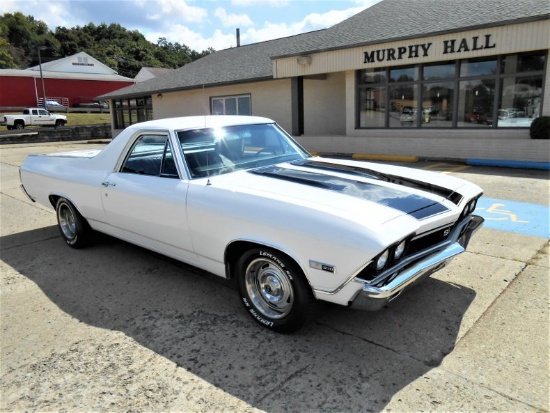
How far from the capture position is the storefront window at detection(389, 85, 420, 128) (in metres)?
14.1

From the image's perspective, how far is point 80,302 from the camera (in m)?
3.87

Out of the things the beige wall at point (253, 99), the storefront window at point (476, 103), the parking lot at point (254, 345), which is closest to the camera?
the parking lot at point (254, 345)

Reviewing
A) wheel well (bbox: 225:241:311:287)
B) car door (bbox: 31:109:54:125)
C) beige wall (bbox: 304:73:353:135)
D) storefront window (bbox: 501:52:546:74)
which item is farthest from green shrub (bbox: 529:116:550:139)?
car door (bbox: 31:109:54:125)

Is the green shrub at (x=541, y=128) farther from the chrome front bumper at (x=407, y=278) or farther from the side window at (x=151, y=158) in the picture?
the side window at (x=151, y=158)

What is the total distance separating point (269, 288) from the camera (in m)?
3.24

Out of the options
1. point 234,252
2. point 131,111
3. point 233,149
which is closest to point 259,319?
point 234,252

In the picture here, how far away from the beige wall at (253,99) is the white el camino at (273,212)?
13861 millimetres

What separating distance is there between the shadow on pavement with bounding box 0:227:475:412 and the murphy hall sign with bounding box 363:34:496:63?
32.4 ft

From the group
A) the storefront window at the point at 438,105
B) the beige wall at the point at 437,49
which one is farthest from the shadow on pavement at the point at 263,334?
the storefront window at the point at 438,105

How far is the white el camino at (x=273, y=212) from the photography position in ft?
8.95

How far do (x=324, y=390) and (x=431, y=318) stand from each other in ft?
4.09

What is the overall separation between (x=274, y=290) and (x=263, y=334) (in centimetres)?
35

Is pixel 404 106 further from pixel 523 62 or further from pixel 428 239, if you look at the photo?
pixel 428 239

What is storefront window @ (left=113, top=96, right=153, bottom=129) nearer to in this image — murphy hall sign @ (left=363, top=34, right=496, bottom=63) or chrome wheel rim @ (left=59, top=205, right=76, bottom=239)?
murphy hall sign @ (left=363, top=34, right=496, bottom=63)
